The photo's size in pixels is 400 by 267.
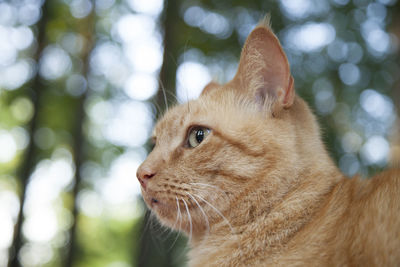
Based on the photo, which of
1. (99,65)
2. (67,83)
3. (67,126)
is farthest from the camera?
(67,126)

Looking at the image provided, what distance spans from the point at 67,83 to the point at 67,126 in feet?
4.01

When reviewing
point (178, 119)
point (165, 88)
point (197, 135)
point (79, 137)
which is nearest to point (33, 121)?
point (79, 137)

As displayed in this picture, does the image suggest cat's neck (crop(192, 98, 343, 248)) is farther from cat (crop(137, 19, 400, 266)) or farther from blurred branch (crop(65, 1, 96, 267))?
blurred branch (crop(65, 1, 96, 267))

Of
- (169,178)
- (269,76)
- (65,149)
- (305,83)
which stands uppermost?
(269,76)

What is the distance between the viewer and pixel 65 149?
27.4ft

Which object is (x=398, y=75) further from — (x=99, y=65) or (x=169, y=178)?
(x=99, y=65)

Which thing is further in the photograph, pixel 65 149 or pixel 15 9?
pixel 65 149

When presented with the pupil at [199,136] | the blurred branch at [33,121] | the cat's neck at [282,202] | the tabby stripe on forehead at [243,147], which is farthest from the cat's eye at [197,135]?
the blurred branch at [33,121]

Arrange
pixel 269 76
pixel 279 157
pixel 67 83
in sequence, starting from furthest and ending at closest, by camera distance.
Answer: pixel 67 83
pixel 269 76
pixel 279 157

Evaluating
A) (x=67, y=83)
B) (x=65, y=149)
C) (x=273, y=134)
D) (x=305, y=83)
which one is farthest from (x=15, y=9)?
(x=273, y=134)

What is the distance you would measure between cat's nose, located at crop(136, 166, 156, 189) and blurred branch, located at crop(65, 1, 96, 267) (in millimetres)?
4745

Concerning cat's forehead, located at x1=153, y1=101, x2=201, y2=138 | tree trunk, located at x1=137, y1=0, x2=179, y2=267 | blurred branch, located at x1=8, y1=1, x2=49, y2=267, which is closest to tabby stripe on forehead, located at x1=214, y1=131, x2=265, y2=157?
cat's forehead, located at x1=153, y1=101, x2=201, y2=138

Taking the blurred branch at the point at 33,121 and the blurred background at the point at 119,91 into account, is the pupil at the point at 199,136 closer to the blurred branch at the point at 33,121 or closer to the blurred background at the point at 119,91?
the blurred background at the point at 119,91

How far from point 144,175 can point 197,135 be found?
357mm
